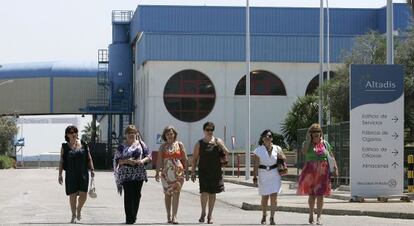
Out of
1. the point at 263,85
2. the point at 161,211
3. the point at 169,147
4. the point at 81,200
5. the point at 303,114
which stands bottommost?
the point at 161,211

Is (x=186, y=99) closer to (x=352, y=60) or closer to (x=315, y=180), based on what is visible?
(x=352, y=60)

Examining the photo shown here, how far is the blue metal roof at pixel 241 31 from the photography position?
77.9 m

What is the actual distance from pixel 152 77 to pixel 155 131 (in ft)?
14.0

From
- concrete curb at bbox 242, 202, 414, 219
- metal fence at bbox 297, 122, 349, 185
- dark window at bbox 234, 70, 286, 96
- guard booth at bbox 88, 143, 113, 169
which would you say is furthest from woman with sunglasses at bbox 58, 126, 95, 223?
guard booth at bbox 88, 143, 113, 169

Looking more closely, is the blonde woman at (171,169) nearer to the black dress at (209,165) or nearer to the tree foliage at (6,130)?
the black dress at (209,165)

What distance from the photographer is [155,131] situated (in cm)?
7788

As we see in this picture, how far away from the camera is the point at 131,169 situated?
1748cm

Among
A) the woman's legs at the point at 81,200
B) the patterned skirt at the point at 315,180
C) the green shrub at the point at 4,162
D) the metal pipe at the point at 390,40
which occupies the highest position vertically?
the metal pipe at the point at 390,40

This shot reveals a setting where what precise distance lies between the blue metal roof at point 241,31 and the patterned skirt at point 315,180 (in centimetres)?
5919

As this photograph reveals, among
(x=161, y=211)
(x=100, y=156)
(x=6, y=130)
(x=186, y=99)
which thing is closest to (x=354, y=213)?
(x=161, y=211)

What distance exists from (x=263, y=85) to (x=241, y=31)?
187 inches

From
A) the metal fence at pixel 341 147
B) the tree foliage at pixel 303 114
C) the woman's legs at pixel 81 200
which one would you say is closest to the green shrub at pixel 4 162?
the tree foliage at pixel 303 114

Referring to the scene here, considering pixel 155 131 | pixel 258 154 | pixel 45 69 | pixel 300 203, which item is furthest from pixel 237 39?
pixel 258 154

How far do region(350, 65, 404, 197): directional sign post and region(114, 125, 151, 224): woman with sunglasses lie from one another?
27.4 ft
